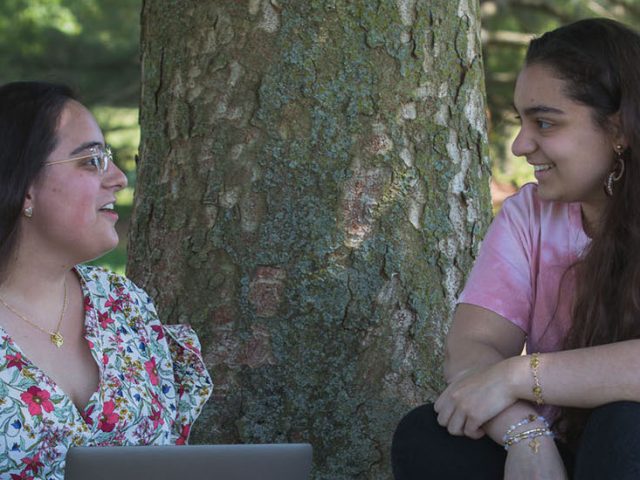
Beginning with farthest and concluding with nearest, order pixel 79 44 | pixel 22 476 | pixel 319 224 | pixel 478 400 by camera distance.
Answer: pixel 79 44
pixel 319 224
pixel 478 400
pixel 22 476

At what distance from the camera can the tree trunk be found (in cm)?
298

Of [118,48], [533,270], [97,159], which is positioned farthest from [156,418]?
[118,48]

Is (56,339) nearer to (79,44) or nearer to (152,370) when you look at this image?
(152,370)

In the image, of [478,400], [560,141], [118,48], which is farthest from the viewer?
[118,48]

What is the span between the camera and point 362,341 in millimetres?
2988

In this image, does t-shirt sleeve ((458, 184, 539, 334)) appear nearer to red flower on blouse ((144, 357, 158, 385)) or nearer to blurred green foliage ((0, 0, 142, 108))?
red flower on blouse ((144, 357, 158, 385))

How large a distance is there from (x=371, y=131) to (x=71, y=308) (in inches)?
42.0

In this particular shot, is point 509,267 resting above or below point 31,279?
above

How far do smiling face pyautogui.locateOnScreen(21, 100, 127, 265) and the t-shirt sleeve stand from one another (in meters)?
0.91

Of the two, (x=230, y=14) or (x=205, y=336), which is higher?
(x=230, y=14)

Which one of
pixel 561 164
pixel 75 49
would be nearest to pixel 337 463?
pixel 561 164

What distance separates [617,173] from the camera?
7.93ft

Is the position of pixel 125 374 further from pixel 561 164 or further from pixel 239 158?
pixel 561 164

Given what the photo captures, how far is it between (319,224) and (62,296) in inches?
33.5
